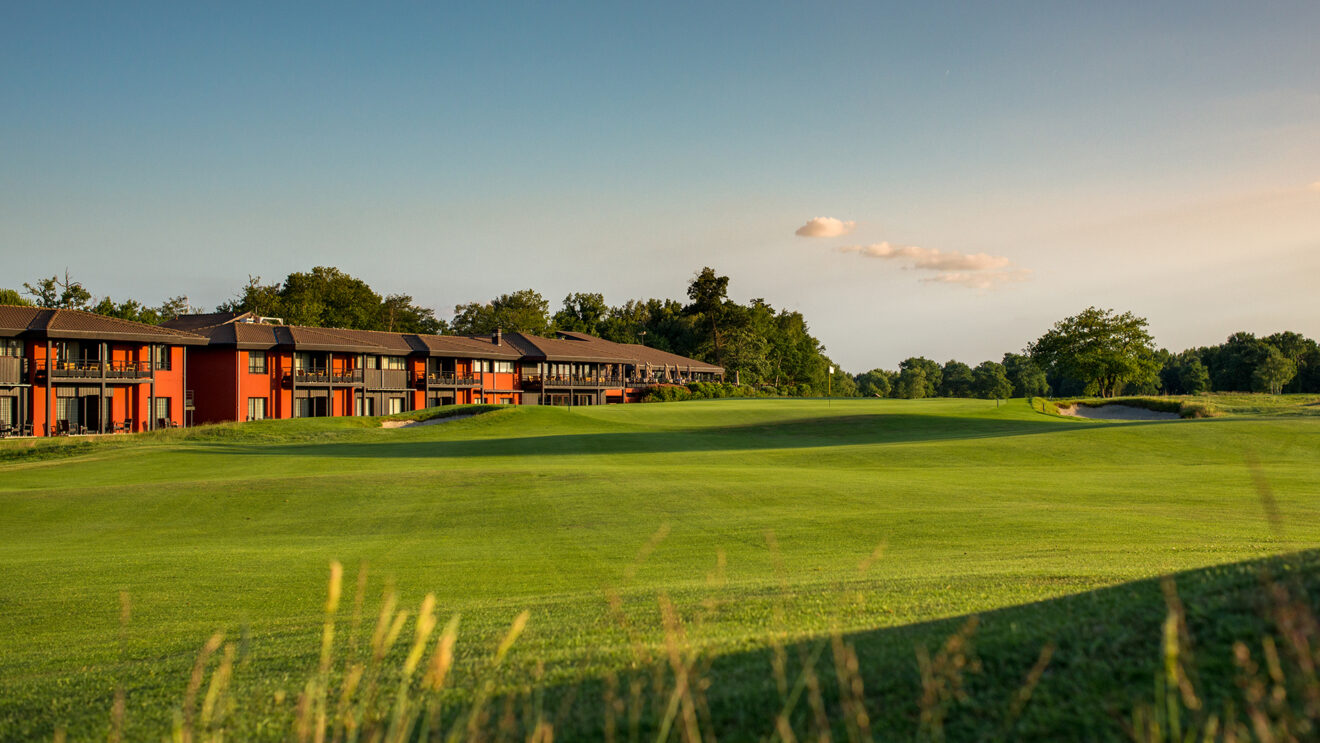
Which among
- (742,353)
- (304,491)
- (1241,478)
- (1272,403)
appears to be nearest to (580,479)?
(304,491)

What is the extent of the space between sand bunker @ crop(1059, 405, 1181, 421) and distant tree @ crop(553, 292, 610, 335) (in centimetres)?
7209

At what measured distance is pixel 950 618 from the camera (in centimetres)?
528

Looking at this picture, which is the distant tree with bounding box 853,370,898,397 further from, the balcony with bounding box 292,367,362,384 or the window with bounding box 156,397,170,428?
the window with bounding box 156,397,170,428

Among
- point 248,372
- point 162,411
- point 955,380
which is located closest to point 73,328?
point 162,411

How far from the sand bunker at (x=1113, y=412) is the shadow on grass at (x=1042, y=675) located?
52.1 metres

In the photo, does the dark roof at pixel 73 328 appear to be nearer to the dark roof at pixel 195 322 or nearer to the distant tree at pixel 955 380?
the dark roof at pixel 195 322

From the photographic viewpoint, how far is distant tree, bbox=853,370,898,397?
13389 cm

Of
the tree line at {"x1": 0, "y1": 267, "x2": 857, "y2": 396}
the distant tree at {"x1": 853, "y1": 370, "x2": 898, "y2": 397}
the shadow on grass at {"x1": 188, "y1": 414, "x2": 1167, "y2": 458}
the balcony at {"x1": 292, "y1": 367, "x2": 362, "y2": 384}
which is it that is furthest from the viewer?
the distant tree at {"x1": 853, "y1": 370, "x2": 898, "y2": 397}

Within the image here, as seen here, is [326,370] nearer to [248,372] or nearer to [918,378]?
[248,372]

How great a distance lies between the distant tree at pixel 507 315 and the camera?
361 feet

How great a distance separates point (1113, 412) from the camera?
54375 mm

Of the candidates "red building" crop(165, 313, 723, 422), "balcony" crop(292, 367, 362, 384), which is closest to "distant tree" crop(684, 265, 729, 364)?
"red building" crop(165, 313, 723, 422)

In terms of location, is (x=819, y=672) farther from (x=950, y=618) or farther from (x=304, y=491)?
(x=304, y=491)

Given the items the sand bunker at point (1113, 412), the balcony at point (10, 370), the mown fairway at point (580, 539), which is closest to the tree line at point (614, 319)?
the balcony at point (10, 370)
